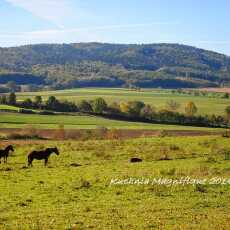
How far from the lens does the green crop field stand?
1609 cm

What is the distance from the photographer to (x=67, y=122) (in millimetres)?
92812

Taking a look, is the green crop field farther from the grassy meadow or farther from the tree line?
the tree line

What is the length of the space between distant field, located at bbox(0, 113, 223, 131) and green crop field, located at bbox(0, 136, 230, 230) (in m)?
49.2

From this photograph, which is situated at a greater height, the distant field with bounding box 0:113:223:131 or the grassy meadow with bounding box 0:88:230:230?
the grassy meadow with bounding box 0:88:230:230

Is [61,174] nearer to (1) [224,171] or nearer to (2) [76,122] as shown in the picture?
(1) [224,171]

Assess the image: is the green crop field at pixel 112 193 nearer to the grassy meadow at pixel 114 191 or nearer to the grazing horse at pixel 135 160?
the grassy meadow at pixel 114 191

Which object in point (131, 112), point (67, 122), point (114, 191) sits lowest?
point (67, 122)

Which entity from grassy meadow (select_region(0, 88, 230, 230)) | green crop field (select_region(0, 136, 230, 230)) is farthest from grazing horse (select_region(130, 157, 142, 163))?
grassy meadow (select_region(0, 88, 230, 230))

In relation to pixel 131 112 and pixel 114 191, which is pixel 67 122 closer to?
pixel 131 112

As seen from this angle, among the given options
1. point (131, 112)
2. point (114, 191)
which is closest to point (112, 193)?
point (114, 191)

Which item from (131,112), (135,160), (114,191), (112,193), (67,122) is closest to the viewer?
(112,193)

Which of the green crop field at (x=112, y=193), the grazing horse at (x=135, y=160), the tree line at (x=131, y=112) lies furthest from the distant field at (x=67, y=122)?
the grazing horse at (x=135, y=160)

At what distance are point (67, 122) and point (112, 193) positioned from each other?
71830mm

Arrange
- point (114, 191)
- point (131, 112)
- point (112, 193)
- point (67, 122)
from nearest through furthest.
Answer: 1. point (112, 193)
2. point (114, 191)
3. point (67, 122)
4. point (131, 112)
